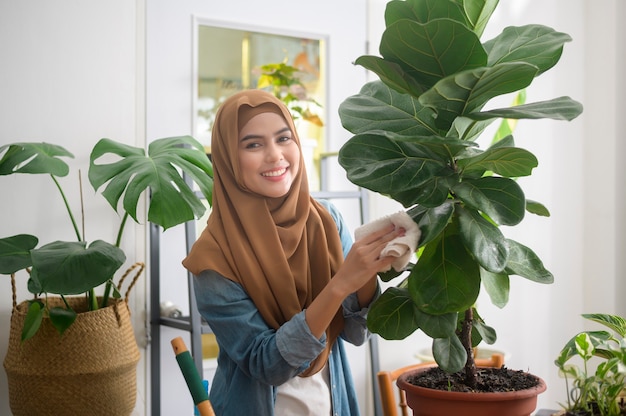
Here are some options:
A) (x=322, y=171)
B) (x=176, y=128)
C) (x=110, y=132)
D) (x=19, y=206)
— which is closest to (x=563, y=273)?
(x=322, y=171)

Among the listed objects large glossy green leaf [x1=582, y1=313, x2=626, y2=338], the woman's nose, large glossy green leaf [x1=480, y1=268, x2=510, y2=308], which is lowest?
large glossy green leaf [x1=582, y1=313, x2=626, y2=338]

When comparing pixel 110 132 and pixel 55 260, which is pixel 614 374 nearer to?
pixel 55 260

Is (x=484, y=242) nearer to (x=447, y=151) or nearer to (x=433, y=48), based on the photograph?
(x=447, y=151)

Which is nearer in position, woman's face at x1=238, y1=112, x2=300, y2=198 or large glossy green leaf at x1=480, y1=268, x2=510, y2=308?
large glossy green leaf at x1=480, y1=268, x2=510, y2=308

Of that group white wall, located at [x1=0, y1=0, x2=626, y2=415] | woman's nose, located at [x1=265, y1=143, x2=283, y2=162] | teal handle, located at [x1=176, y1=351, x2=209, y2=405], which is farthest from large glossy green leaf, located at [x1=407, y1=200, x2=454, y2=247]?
white wall, located at [x1=0, y1=0, x2=626, y2=415]

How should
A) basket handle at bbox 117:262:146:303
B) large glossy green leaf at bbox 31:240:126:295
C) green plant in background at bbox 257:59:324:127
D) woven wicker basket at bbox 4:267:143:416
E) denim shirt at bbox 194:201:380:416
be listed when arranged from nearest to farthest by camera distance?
denim shirt at bbox 194:201:380:416 < large glossy green leaf at bbox 31:240:126:295 < woven wicker basket at bbox 4:267:143:416 < basket handle at bbox 117:262:146:303 < green plant in background at bbox 257:59:324:127

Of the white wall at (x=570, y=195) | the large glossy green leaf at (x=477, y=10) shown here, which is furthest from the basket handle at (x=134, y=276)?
the large glossy green leaf at (x=477, y=10)

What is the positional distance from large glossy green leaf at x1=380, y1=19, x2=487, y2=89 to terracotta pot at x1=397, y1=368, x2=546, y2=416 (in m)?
0.43

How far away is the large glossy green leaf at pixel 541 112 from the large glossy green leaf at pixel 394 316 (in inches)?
11.6

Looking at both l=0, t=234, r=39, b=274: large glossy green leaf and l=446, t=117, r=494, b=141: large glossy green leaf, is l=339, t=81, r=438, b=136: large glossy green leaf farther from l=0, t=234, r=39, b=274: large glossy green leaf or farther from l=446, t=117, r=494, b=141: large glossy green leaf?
l=0, t=234, r=39, b=274: large glossy green leaf

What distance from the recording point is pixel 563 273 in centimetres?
315

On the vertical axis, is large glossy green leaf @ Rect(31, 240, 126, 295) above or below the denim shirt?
above

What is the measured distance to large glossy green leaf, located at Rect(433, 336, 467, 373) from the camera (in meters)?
0.97

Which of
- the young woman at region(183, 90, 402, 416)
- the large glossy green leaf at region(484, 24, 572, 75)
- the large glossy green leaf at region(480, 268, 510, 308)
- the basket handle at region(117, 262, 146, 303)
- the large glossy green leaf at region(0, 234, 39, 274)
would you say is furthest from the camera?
the basket handle at region(117, 262, 146, 303)
